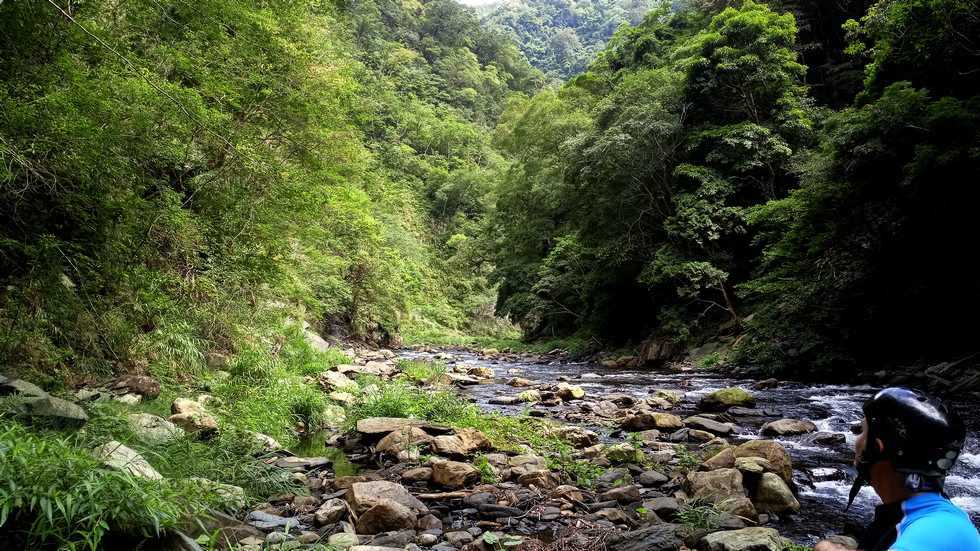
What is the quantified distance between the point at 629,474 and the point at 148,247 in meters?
7.15

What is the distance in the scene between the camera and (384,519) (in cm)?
393

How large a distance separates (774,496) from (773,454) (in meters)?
0.81

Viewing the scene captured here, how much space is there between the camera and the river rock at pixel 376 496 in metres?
4.06

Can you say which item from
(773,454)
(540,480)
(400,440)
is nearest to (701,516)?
(540,480)

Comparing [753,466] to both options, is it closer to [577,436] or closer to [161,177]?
[577,436]

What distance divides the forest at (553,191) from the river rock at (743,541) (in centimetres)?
478

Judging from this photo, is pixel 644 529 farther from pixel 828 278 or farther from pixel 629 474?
pixel 828 278

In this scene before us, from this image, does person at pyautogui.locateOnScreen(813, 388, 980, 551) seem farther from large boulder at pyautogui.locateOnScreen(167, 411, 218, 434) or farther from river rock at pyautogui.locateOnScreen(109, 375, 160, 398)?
river rock at pyautogui.locateOnScreen(109, 375, 160, 398)

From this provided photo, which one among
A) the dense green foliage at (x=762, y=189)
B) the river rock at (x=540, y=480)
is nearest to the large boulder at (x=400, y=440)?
the river rock at (x=540, y=480)

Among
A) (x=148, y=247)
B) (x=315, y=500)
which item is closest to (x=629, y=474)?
(x=315, y=500)

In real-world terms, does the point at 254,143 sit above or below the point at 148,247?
above

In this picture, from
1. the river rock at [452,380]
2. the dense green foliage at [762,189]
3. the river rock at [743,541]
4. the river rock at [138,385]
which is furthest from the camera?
the river rock at [452,380]

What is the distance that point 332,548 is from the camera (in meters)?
3.22

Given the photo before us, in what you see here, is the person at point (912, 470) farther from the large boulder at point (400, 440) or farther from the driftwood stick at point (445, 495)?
the large boulder at point (400, 440)
